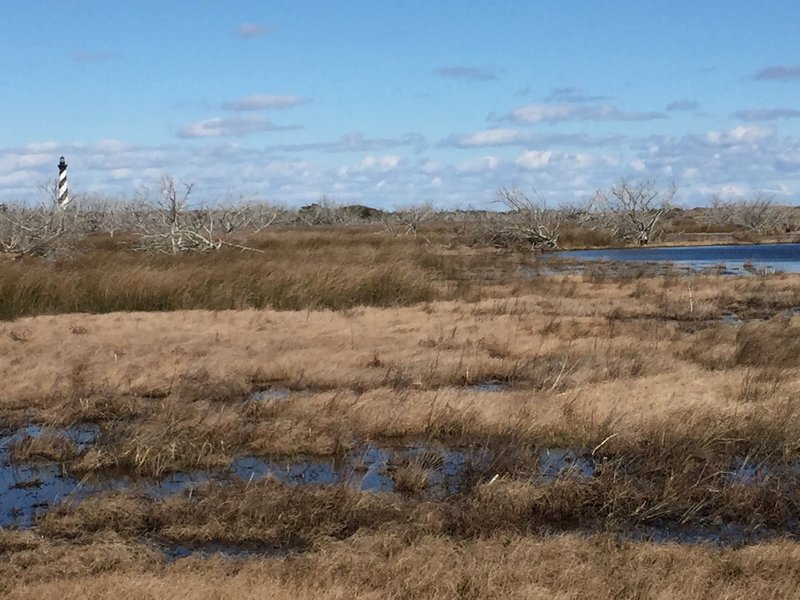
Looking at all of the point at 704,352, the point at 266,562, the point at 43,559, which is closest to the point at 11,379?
the point at 43,559

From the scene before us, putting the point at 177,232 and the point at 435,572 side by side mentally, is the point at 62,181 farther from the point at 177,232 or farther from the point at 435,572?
the point at 435,572

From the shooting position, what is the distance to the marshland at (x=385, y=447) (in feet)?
20.5

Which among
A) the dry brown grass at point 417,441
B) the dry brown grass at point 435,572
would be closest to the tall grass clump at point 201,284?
the dry brown grass at point 417,441

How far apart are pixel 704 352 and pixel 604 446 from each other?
222 inches

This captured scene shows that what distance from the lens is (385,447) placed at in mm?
10148

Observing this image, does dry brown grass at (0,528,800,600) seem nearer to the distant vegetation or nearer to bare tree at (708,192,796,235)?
the distant vegetation

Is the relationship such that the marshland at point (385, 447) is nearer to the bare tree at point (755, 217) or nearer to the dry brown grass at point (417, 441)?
the dry brown grass at point (417, 441)

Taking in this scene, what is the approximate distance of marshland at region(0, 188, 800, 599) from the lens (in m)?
6.25

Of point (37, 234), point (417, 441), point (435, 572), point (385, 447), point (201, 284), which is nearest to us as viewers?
point (435, 572)

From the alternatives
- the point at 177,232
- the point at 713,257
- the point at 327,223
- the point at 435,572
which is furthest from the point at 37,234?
the point at 327,223

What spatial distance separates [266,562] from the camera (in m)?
6.40

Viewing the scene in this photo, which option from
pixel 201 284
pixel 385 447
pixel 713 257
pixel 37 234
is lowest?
pixel 385 447

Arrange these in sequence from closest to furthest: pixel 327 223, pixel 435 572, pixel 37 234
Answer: pixel 435 572
pixel 37 234
pixel 327 223

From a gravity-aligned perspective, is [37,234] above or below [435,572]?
above
